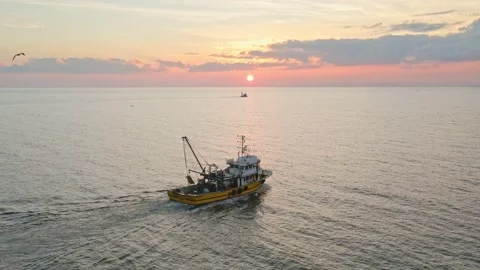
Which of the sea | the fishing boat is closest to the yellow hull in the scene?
the fishing boat

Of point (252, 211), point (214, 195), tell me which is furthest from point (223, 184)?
point (252, 211)

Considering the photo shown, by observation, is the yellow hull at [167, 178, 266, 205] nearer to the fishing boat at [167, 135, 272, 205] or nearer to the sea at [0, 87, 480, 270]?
the fishing boat at [167, 135, 272, 205]

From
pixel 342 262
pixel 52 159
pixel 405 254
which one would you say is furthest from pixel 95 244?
pixel 52 159

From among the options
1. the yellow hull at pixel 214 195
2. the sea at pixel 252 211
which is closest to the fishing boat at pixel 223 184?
the yellow hull at pixel 214 195

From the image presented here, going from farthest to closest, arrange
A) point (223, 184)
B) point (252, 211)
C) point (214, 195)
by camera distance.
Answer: point (223, 184) < point (214, 195) < point (252, 211)

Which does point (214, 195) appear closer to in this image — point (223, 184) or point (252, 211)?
point (223, 184)

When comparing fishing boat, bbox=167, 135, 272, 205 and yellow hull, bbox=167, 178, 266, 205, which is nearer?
yellow hull, bbox=167, 178, 266, 205

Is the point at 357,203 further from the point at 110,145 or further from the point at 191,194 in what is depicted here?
the point at 110,145
